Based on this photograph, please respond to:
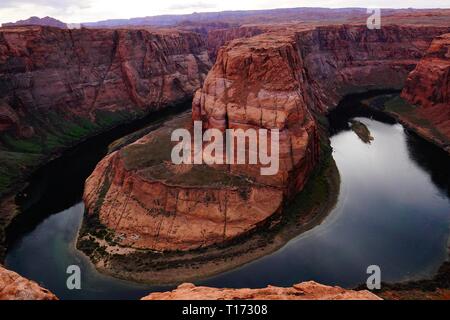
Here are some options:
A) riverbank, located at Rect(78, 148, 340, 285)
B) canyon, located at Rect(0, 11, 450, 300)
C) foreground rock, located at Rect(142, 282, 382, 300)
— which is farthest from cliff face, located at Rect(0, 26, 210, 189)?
foreground rock, located at Rect(142, 282, 382, 300)

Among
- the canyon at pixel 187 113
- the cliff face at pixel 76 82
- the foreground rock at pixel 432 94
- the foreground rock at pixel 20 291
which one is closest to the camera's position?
the foreground rock at pixel 20 291

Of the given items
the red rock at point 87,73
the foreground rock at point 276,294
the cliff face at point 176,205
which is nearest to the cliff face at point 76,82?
the red rock at point 87,73

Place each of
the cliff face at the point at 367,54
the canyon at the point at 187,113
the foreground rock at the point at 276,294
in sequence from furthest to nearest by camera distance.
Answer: the cliff face at the point at 367,54 < the canyon at the point at 187,113 < the foreground rock at the point at 276,294

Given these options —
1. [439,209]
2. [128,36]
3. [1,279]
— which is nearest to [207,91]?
[439,209]

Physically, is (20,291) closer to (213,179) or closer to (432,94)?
(213,179)

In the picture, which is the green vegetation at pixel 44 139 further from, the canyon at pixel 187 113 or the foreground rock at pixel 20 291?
the foreground rock at pixel 20 291

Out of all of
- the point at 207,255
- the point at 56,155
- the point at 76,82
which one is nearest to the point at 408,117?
the point at 207,255

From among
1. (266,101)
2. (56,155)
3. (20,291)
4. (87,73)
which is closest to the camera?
(20,291)
